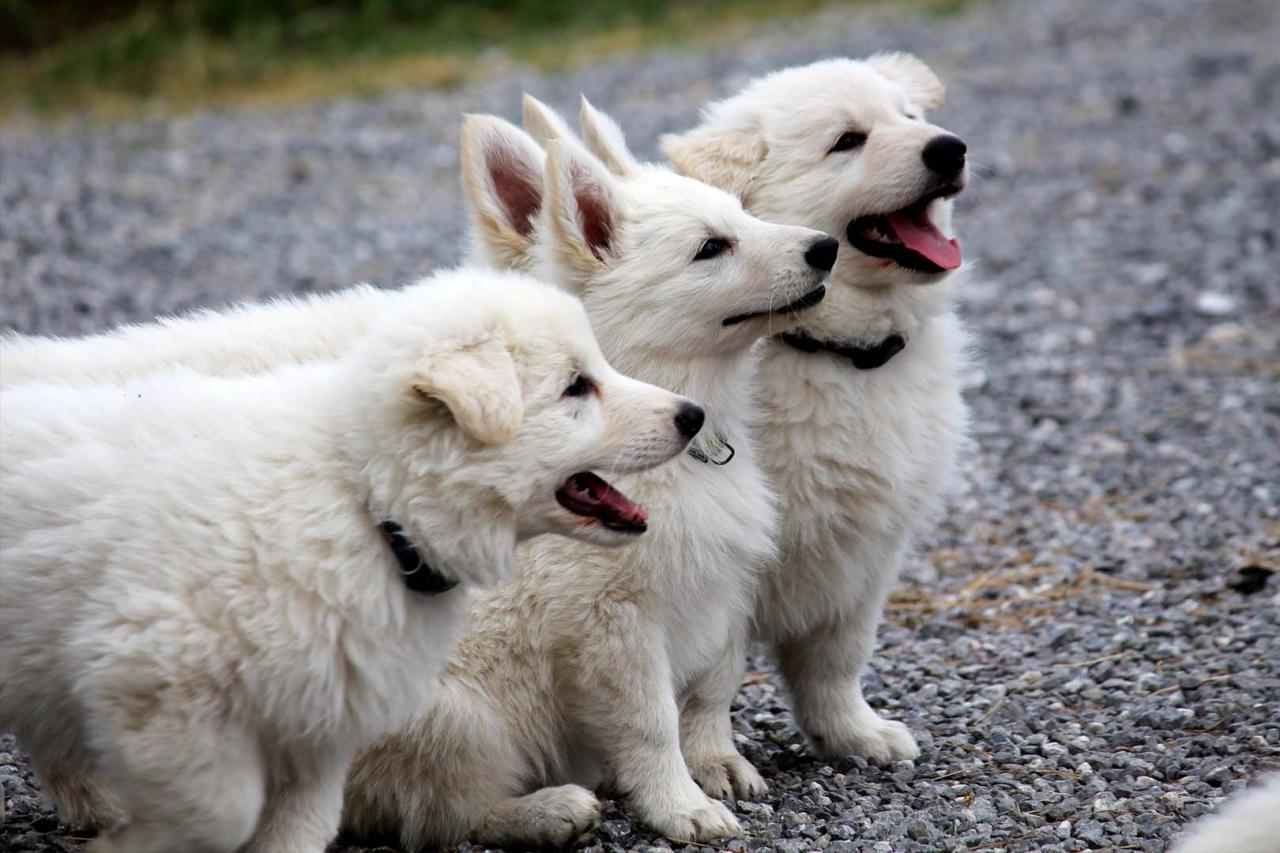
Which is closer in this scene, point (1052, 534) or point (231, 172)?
point (1052, 534)

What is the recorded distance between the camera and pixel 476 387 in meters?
3.17

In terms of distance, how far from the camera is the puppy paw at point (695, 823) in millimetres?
3945

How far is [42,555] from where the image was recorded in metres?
3.19

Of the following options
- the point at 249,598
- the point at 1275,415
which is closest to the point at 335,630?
the point at 249,598

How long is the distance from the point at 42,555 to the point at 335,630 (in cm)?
63

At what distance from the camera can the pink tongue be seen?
4.53m

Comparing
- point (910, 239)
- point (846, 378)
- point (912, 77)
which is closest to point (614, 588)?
point (846, 378)

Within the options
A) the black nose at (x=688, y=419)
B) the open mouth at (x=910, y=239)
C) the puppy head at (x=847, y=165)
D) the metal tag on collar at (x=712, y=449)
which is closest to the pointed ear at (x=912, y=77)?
the puppy head at (x=847, y=165)

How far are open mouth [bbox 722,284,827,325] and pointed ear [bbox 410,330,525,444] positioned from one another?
97 cm

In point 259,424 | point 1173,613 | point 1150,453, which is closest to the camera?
point 259,424

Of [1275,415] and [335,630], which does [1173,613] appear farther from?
[335,630]

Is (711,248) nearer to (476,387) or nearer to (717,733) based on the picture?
(476,387)

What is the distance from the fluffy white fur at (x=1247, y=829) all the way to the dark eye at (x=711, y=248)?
187 centimetres

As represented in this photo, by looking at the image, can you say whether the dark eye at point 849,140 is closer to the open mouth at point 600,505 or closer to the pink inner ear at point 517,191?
the pink inner ear at point 517,191
